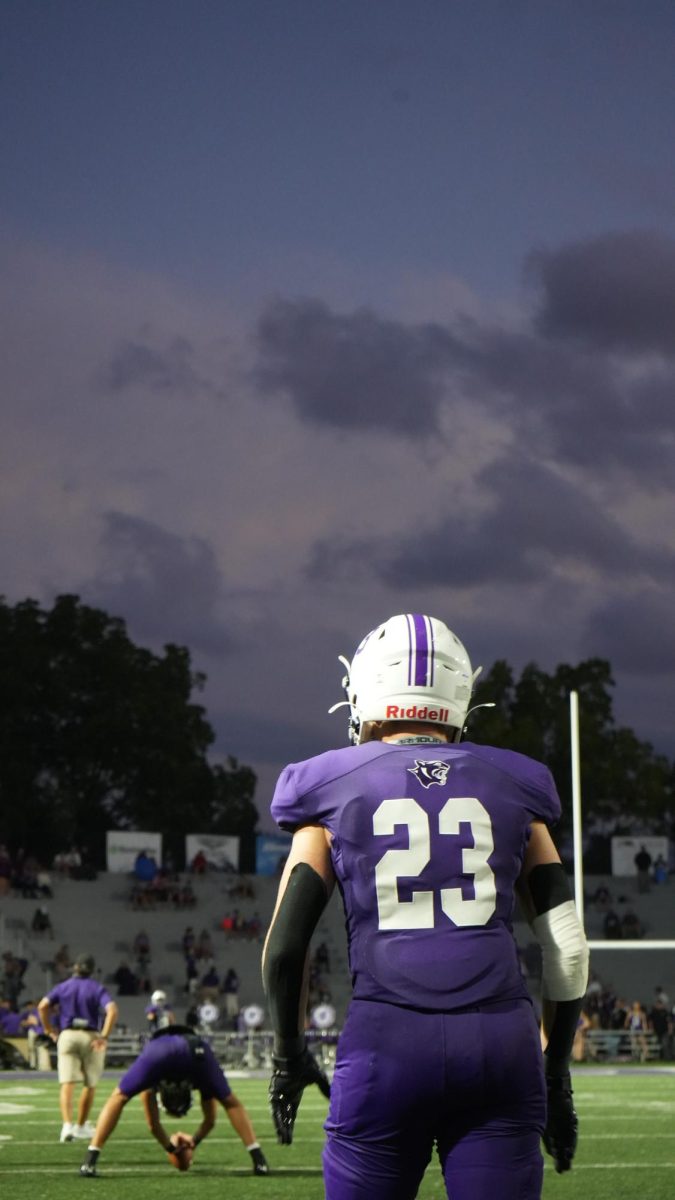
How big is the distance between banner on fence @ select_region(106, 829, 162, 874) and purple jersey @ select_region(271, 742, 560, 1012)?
3941 cm

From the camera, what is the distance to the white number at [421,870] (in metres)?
3.16

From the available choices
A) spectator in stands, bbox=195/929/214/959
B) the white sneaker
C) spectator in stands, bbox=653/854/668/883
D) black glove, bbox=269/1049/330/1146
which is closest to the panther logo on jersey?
black glove, bbox=269/1049/330/1146

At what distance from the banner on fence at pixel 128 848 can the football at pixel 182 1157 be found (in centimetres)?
3079

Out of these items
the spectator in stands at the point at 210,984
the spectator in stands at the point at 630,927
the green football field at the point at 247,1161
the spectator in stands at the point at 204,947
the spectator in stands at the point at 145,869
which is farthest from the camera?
the spectator in stands at the point at 145,869

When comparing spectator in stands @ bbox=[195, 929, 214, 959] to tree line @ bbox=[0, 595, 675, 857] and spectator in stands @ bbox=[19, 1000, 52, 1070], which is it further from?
tree line @ bbox=[0, 595, 675, 857]

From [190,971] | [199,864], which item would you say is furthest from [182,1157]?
[199,864]

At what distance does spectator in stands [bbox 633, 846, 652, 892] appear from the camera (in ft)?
148

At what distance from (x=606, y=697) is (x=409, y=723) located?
54.9 meters

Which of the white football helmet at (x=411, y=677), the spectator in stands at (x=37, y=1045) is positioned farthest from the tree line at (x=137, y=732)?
the white football helmet at (x=411, y=677)

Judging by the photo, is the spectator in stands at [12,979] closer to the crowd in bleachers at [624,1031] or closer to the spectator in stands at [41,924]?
the spectator in stands at [41,924]

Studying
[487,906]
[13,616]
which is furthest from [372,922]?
[13,616]

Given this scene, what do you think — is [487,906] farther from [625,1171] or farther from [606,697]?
[606,697]

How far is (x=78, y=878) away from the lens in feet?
136

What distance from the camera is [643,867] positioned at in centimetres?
4547
